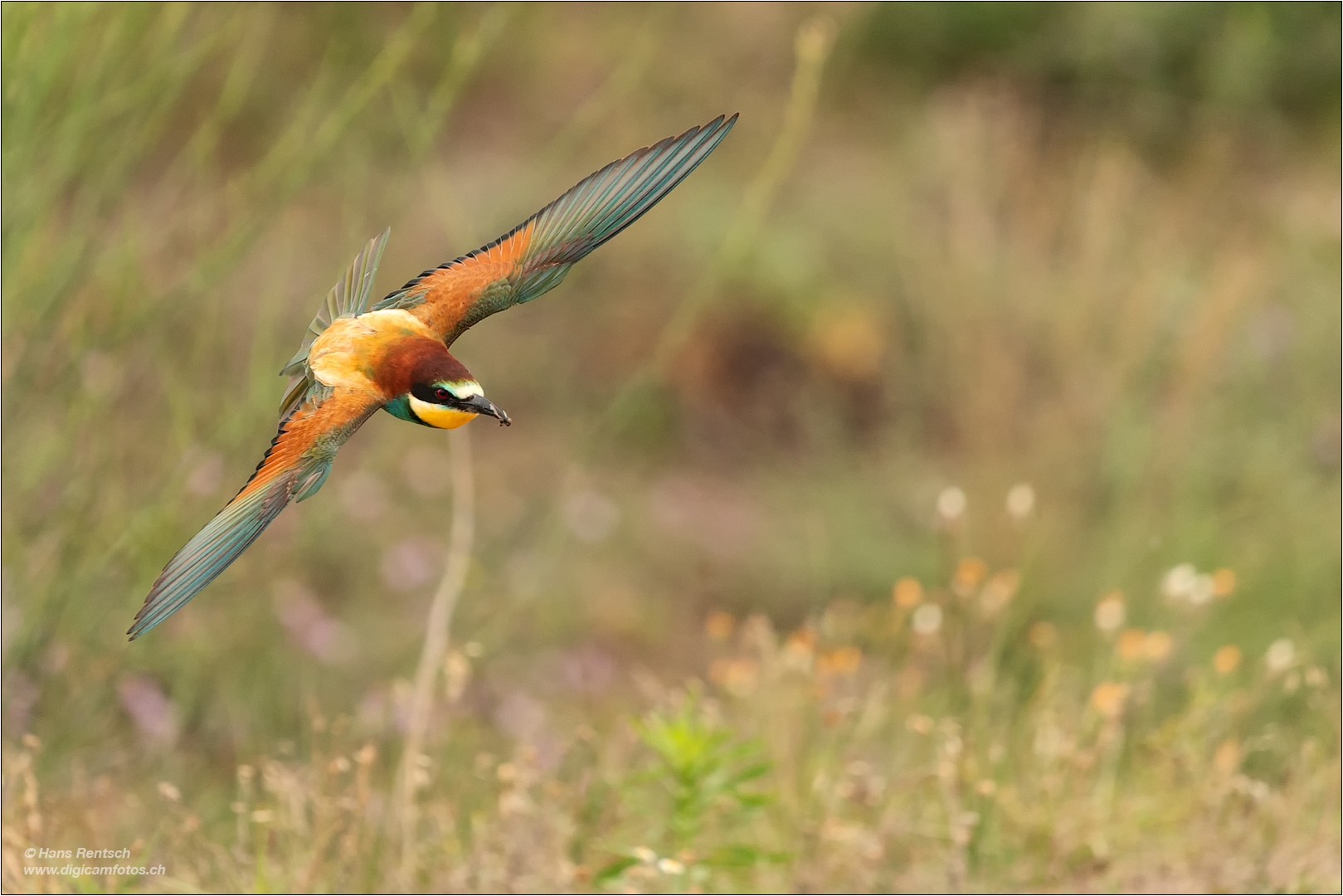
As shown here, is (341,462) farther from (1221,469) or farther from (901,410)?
(1221,469)

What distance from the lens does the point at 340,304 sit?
0.97 metres

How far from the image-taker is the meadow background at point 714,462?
192cm

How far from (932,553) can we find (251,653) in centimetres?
219

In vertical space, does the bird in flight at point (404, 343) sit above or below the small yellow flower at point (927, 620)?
below

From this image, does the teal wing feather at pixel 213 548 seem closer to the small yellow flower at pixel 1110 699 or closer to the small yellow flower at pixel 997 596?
the small yellow flower at pixel 1110 699

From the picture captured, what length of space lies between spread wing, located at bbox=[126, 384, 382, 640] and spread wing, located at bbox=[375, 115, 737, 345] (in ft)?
0.36

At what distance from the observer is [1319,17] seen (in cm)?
572

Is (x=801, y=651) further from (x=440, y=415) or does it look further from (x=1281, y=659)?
(x=440, y=415)

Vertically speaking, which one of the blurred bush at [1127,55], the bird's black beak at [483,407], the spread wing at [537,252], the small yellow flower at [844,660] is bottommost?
the bird's black beak at [483,407]

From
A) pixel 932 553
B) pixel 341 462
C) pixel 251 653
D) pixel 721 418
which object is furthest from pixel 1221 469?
pixel 251 653

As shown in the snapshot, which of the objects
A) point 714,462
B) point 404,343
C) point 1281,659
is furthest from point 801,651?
point 714,462

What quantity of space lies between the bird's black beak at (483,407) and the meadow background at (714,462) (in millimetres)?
940

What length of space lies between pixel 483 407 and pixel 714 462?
13.8 feet

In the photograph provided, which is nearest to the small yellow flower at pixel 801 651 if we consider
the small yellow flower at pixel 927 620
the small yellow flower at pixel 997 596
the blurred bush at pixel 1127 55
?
the small yellow flower at pixel 927 620
